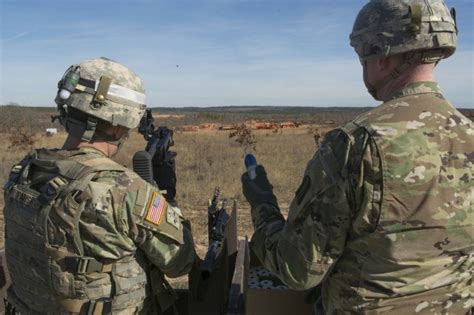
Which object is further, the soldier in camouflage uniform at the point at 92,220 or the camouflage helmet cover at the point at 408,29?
the soldier in camouflage uniform at the point at 92,220

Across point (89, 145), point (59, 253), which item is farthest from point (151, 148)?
point (59, 253)

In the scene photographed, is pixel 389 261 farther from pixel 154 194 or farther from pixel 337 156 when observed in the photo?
pixel 154 194

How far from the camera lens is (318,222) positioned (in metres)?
1.94

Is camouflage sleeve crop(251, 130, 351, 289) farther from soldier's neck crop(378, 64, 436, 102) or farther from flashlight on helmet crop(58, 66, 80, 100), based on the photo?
flashlight on helmet crop(58, 66, 80, 100)

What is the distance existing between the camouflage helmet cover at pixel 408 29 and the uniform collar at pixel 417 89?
0.10 meters

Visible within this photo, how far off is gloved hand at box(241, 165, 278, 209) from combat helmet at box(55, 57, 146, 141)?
25.4 inches

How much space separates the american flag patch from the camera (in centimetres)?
229

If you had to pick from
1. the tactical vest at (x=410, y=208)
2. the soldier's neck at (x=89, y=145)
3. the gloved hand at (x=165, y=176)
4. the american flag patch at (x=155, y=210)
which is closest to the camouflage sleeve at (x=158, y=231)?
the american flag patch at (x=155, y=210)

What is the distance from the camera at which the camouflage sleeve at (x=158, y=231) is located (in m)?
2.27

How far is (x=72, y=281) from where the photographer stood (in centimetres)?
229

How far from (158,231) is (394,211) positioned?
1051 mm

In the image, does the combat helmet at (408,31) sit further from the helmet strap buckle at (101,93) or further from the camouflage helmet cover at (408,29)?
the helmet strap buckle at (101,93)

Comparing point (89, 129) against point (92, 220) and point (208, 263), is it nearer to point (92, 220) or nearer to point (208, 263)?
point (92, 220)

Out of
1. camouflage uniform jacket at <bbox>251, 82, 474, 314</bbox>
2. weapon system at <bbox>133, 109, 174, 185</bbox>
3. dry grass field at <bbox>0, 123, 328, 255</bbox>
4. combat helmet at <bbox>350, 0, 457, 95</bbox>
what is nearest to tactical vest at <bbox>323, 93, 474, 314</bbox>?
camouflage uniform jacket at <bbox>251, 82, 474, 314</bbox>
